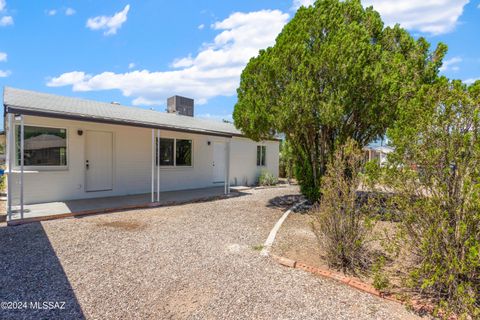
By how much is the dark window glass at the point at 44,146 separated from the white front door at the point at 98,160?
719 mm

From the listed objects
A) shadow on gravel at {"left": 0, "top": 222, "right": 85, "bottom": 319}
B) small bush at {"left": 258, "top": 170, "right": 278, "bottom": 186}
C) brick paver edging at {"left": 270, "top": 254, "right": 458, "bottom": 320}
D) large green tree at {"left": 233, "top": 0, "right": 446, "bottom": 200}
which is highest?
large green tree at {"left": 233, "top": 0, "right": 446, "bottom": 200}

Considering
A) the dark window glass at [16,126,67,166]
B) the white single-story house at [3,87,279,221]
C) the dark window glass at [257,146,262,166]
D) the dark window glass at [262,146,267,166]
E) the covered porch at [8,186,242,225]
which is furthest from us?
the dark window glass at [262,146,267,166]

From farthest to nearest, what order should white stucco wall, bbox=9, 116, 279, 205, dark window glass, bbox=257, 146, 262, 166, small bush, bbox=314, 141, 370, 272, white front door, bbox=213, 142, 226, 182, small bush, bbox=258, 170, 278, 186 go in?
dark window glass, bbox=257, 146, 262, 166
small bush, bbox=258, 170, 278, 186
white front door, bbox=213, 142, 226, 182
white stucco wall, bbox=9, 116, 279, 205
small bush, bbox=314, 141, 370, 272

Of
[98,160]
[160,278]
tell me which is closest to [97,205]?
[98,160]

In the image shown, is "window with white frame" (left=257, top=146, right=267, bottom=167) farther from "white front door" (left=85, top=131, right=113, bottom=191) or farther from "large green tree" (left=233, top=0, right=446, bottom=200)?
"white front door" (left=85, top=131, right=113, bottom=191)

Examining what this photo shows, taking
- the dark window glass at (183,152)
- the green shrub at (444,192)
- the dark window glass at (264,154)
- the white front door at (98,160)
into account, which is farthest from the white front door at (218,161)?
the green shrub at (444,192)

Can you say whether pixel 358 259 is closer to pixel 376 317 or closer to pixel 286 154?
pixel 376 317

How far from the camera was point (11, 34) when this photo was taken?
11477mm

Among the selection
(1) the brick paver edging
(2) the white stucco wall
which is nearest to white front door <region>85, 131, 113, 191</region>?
(2) the white stucco wall

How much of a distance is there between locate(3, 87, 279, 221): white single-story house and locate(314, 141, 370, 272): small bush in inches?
234

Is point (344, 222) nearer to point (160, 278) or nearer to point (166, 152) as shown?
point (160, 278)

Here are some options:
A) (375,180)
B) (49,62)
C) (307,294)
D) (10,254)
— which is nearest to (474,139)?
(375,180)

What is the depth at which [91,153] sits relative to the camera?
9109 millimetres

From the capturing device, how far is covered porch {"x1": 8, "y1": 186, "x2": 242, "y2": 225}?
6.69 metres
